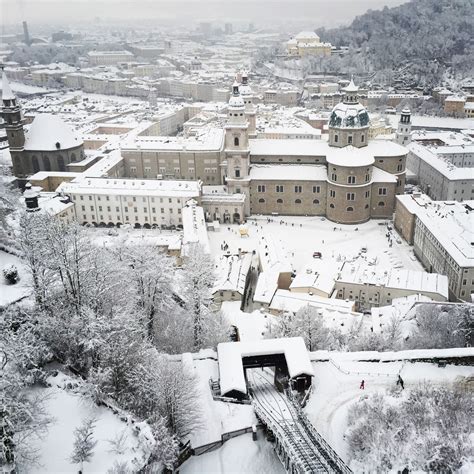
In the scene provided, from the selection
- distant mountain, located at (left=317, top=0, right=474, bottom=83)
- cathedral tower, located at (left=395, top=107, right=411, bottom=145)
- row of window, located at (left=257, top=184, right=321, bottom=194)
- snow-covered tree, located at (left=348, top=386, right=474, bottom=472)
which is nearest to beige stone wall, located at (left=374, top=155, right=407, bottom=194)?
row of window, located at (left=257, top=184, right=321, bottom=194)

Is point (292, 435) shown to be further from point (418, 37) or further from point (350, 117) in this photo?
point (418, 37)

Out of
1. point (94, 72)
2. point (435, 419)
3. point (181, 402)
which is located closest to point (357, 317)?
point (435, 419)

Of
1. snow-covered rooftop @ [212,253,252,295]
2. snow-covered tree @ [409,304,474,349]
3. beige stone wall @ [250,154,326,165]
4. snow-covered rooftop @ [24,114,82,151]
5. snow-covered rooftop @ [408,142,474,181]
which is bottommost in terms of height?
snow-covered rooftop @ [212,253,252,295]

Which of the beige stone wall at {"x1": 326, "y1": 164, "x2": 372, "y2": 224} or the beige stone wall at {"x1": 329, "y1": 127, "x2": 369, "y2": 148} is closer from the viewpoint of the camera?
the beige stone wall at {"x1": 326, "y1": 164, "x2": 372, "y2": 224}

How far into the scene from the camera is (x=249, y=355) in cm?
2372

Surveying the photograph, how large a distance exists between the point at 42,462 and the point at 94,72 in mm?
169158

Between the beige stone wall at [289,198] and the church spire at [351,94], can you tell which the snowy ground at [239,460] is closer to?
the beige stone wall at [289,198]

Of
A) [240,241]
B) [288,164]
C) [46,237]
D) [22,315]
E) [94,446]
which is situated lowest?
[240,241]

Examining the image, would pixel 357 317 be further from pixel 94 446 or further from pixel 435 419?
pixel 94 446

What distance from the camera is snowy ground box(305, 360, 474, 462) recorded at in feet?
71.2

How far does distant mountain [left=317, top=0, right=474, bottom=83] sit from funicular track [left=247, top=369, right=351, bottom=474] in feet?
426

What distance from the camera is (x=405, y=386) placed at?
929 inches

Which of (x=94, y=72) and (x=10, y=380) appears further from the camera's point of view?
(x=94, y=72)

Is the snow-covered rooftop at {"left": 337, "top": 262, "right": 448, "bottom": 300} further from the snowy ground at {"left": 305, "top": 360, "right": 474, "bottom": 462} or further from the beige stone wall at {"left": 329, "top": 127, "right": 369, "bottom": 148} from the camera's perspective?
the beige stone wall at {"left": 329, "top": 127, "right": 369, "bottom": 148}
